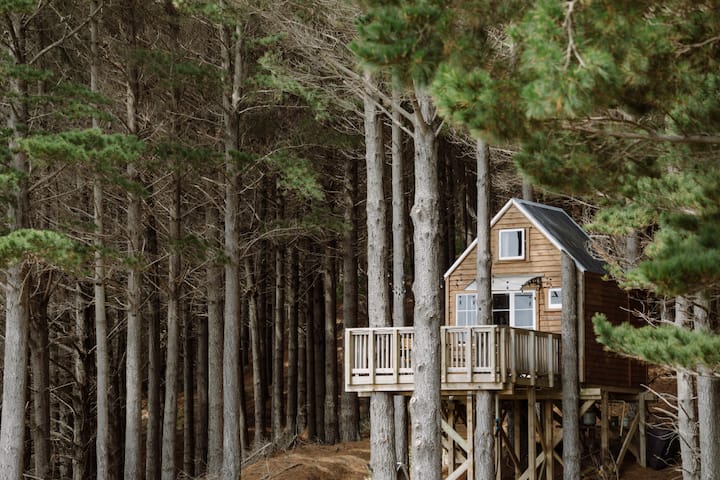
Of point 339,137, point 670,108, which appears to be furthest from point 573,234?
point 670,108

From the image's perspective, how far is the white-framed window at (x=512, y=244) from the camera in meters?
22.2

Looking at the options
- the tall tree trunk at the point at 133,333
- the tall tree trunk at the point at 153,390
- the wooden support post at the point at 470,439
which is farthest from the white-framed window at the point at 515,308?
the tall tree trunk at the point at 153,390

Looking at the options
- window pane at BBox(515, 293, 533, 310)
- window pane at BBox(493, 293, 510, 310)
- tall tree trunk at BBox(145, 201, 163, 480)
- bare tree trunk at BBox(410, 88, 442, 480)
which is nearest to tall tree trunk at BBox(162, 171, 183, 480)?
tall tree trunk at BBox(145, 201, 163, 480)

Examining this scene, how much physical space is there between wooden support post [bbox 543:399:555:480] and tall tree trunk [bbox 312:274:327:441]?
9067 mm

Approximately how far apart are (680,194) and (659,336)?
4.62 feet

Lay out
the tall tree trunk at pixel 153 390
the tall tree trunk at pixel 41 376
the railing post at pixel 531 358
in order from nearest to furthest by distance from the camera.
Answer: the railing post at pixel 531 358 < the tall tree trunk at pixel 41 376 < the tall tree trunk at pixel 153 390

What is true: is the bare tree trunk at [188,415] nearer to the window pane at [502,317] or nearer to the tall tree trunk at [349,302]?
the tall tree trunk at [349,302]

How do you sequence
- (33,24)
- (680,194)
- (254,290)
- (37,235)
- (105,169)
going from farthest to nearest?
(254,290), (33,24), (105,169), (37,235), (680,194)

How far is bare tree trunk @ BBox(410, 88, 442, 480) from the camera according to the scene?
13.6 m

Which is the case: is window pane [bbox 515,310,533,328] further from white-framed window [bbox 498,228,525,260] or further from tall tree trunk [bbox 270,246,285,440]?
tall tree trunk [bbox 270,246,285,440]

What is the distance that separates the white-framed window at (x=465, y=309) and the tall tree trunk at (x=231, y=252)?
188 inches

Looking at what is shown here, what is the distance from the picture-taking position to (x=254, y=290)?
27422 millimetres

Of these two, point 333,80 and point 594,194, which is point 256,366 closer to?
point 333,80

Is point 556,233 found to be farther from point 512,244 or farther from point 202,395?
point 202,395
